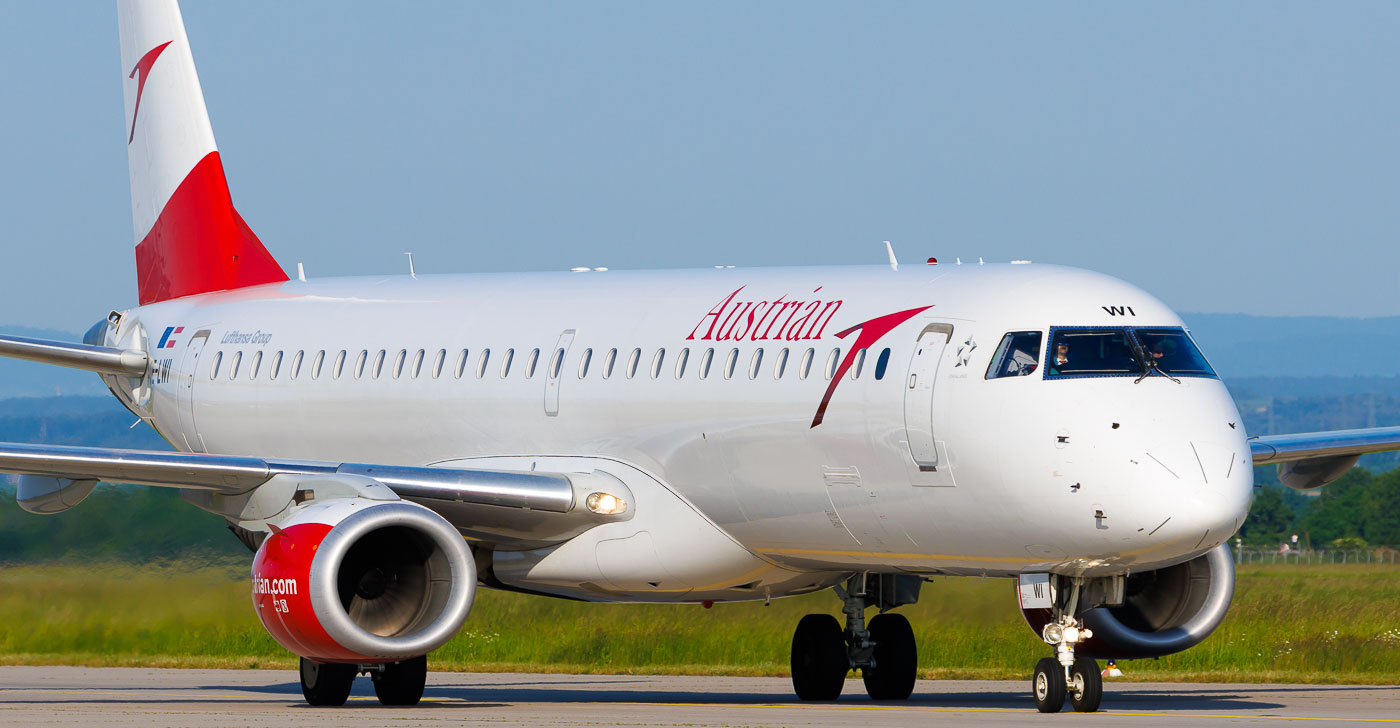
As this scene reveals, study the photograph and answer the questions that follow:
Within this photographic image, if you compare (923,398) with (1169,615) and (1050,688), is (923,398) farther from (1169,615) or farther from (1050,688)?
(1169,615)

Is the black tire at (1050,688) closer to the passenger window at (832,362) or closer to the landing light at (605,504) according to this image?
the passenger window at (832,362)

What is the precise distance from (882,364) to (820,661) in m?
4.82

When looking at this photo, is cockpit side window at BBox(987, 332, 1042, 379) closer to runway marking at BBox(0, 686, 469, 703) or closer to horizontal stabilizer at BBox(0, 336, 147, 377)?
runway marking at BBox(0, 686, 469, 703)

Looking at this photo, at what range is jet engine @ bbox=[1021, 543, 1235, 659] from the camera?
2192 centimetres

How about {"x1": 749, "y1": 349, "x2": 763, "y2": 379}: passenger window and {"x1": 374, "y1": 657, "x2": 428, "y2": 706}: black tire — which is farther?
{"x1": 374, "y1": 657, "x2": 428, "y2": 706}: black tire

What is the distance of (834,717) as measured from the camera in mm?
19047

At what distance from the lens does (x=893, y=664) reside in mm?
23219

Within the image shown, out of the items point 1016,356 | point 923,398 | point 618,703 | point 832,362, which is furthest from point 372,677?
point 1016,356

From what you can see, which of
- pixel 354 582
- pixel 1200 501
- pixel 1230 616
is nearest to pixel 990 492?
pixel 1200 501

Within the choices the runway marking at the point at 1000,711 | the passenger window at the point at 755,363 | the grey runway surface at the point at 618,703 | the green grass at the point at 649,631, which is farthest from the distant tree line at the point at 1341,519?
the passenger window at the point at 755,363

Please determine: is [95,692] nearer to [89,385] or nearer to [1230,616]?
[1230,616]

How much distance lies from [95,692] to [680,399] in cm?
776

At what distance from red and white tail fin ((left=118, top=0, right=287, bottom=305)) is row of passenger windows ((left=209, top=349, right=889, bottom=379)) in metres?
2.36

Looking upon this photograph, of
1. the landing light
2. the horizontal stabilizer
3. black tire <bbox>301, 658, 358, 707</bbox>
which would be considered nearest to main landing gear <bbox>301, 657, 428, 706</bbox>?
black tire <bbox>301, 658, 358, 707</bbox>
